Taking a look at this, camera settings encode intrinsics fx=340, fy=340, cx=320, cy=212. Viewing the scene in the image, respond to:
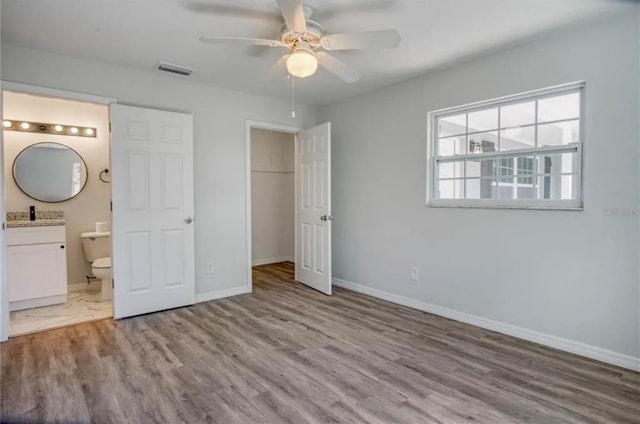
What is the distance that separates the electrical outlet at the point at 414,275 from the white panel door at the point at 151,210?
243 centimetres

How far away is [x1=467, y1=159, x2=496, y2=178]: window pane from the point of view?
3176 mm

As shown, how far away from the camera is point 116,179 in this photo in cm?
333

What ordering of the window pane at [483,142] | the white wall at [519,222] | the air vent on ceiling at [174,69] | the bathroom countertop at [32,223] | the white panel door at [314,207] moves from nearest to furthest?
the white wall at [519,222], the window pane at [483,142], the air vent on ceiling at [174,69], the bathroom countertop at [32,223], the white panel door at [314,207]

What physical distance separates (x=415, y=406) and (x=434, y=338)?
1037 mm

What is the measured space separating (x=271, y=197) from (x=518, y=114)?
172 inches

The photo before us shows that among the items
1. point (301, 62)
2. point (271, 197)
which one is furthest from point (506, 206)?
point (271, 197)

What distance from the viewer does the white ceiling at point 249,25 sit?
228cm

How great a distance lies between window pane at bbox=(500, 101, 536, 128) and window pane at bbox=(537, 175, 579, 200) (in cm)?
51

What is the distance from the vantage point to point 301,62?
2.22 m

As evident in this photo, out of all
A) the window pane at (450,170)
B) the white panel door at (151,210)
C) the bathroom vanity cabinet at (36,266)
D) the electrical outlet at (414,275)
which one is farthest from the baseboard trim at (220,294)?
the window pane at (450,170)

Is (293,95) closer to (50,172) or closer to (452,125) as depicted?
(452,125)

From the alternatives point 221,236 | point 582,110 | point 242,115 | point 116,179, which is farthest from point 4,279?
point 582,110

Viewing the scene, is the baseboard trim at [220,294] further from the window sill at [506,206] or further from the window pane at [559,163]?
the window pane at [559,163]

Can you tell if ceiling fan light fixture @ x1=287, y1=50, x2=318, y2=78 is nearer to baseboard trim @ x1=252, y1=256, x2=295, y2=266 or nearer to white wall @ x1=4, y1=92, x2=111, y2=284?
white wall @ x1=4, y1=92, x2=111, y2=284
